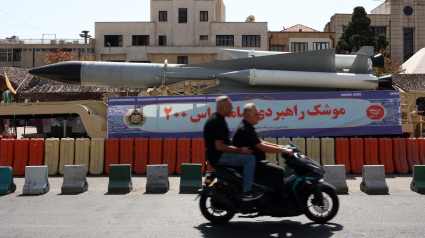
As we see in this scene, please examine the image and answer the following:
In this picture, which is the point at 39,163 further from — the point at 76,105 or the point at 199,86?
the point at 199,86

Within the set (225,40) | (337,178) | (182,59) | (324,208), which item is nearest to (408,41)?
(225,40)

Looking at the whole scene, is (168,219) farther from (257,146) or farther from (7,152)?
(7,152)

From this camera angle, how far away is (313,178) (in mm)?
6469

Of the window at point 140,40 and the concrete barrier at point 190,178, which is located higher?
the window at point 140,40

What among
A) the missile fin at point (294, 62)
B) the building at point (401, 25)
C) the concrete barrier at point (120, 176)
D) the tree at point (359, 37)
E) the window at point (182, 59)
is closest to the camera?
the concrete barrier at point (120, 176)

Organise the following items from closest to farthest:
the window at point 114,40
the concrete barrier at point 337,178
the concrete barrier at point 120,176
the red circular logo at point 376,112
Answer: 1. the concrete barrier at point 337,178
2. the concrete barrier at point 120,176
3. the red circular logo at point 376,112
4. the window at point 114,40

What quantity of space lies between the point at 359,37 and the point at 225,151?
1633 inches

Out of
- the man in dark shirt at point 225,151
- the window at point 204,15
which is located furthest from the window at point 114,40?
the man in dark shirt at point 225,151

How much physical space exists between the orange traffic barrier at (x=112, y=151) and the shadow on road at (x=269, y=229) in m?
6.97

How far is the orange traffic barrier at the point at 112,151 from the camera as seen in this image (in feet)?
42.6

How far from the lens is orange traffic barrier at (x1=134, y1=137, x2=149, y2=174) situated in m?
12.9

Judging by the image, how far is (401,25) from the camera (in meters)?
54.0

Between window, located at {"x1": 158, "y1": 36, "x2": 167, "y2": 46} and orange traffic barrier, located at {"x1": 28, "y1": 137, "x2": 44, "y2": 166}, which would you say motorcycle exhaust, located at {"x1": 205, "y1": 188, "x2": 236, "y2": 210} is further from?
window, located at {"x1": 158, "y1": 36, "x2": 167, "y2": 46}

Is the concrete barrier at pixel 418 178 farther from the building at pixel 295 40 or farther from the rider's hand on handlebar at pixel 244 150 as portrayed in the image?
the building at pixel 295 40
